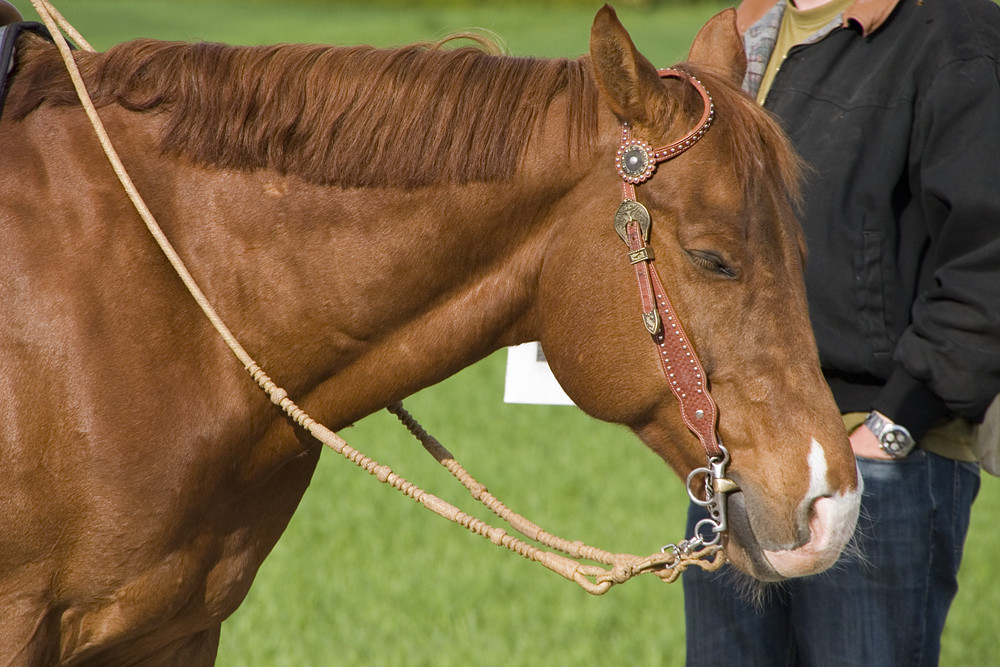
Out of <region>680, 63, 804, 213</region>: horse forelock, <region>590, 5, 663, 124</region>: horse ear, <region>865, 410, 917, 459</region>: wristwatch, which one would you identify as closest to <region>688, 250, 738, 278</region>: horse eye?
<region>680, 63, 804, 213</region>: horse forelock

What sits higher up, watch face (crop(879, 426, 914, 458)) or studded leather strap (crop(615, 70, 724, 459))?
studded leather strap (crop(615, 70, 724, 459))

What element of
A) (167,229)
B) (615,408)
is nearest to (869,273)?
(615,408)

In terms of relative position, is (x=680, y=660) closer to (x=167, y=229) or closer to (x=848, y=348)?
(x=848, y=348)

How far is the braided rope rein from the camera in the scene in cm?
196

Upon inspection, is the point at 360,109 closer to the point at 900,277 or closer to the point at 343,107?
the point at 343,107

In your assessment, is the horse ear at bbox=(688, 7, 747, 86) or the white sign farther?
the white sign

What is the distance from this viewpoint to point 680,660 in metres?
4.34

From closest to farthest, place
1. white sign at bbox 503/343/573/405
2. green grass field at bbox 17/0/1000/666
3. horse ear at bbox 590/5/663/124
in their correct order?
horse ear at bbox 590/5/663/124
white sign at bbox 503/343/573/405
green grass field at bbox 17/0/1000/666

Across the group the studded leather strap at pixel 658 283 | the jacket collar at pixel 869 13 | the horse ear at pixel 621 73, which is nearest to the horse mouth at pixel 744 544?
the studded leather strap at pixel 658 283

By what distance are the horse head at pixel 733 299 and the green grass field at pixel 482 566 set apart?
2.05 feet

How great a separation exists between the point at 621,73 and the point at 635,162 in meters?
0.17

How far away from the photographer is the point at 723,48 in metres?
2.38

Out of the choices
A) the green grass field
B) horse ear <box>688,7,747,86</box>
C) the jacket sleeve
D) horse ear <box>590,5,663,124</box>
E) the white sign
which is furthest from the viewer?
the green grass field

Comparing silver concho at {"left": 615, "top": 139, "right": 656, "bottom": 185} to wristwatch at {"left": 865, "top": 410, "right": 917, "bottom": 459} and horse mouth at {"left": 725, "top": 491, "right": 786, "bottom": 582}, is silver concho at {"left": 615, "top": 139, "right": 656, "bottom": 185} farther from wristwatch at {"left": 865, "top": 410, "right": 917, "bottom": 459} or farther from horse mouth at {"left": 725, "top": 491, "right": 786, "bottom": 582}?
wristwatch at {"left": 865, "top": 410, "right": 917, "bottom": 459}
